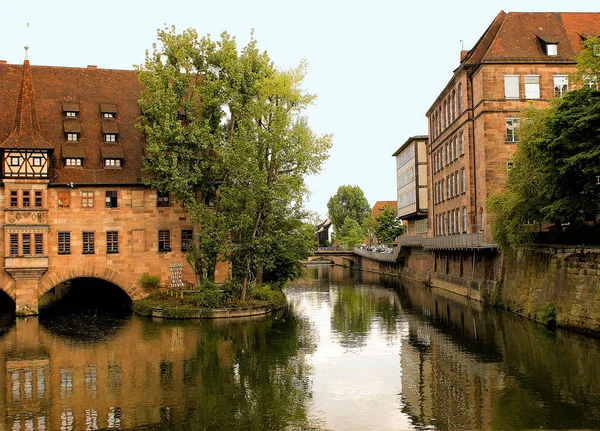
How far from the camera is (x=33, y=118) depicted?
141 feet

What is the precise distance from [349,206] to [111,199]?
99696 millimetres

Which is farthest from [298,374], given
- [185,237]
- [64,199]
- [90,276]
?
[64,199]

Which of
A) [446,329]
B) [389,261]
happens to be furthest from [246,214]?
[389,261]

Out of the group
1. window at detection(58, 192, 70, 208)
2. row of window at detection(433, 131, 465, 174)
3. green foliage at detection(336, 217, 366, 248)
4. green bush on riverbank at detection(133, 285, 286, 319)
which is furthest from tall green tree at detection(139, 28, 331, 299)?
green foliage at detection(336, 217, 366, 248)

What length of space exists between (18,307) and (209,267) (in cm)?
1221

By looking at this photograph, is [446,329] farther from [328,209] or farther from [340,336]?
[328,209]

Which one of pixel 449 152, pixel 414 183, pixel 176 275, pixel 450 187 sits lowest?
pixel 176 275

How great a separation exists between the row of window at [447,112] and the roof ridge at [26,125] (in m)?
31.5

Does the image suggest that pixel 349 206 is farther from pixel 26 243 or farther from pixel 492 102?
pixel 26 243

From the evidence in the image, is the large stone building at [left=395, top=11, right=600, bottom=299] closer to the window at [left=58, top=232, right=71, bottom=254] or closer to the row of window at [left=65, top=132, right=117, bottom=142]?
the row of window at [left=65, top=132, right=117, bottom=142]

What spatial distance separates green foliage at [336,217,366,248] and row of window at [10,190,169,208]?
80169mm

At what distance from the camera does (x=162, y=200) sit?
4556 centimetres

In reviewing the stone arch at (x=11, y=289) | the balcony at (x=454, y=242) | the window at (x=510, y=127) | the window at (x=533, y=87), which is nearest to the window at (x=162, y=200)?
the stone arch at (x=11, y=289)

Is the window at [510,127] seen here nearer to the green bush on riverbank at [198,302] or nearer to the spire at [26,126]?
the green bush on riverbank at [198,302]
